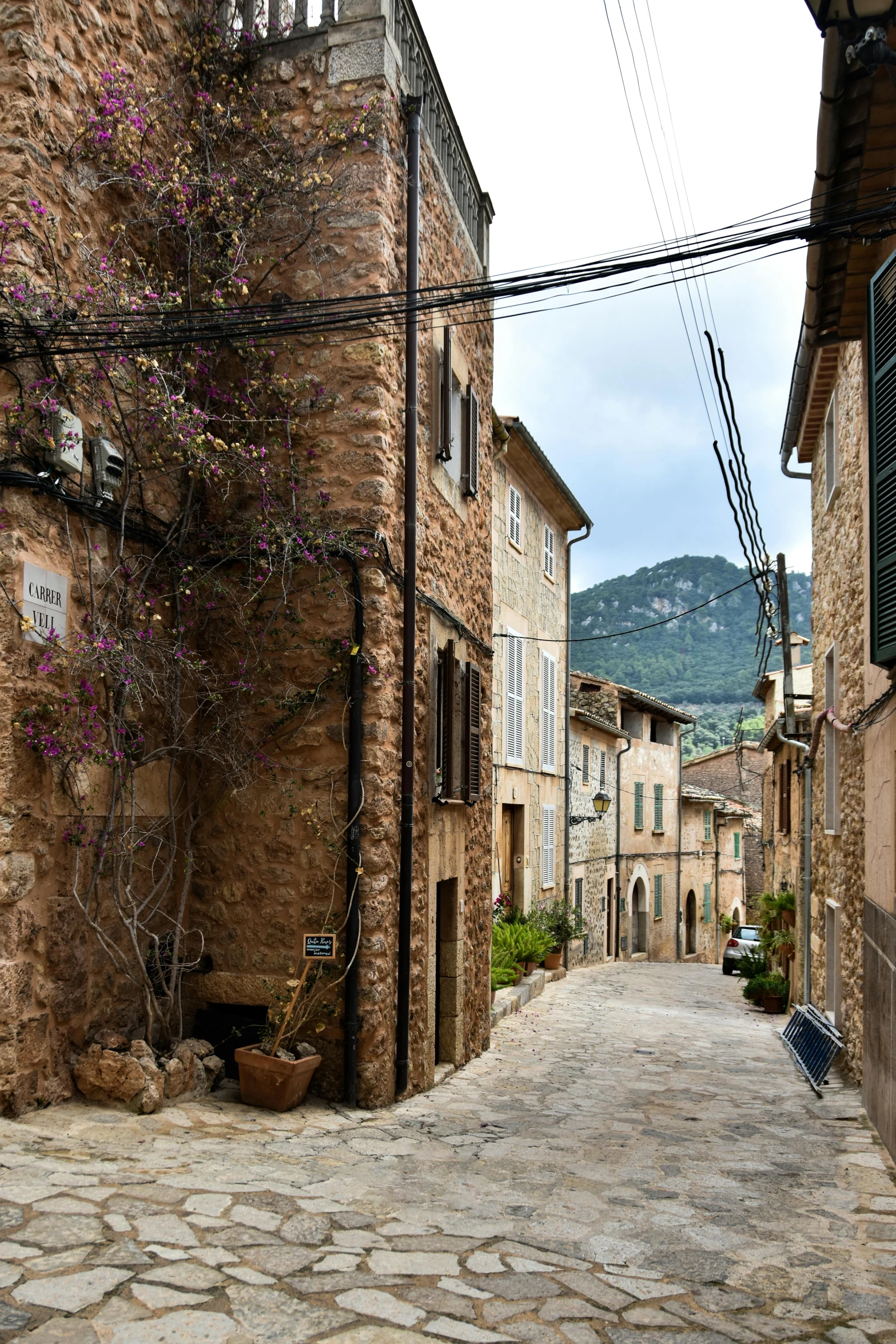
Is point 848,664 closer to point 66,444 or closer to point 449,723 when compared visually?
point 449,723

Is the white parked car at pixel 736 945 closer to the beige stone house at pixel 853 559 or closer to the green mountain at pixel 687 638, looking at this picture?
the beige stone house at pixel 853 559

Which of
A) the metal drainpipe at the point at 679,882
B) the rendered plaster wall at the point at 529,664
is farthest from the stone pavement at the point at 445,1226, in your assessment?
the metal drainpipe at the point at 679,882

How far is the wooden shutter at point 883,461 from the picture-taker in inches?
234

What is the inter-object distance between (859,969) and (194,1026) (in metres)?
5.08

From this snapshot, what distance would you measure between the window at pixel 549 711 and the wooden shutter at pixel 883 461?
Result: 12.2 m

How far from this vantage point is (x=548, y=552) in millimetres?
19578

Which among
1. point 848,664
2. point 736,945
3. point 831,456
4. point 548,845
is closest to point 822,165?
point 848,664

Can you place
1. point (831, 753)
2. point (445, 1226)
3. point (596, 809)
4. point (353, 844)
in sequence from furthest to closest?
point (596, 809) < point (831, 753) < point (353, 844) < point (445, 1226)

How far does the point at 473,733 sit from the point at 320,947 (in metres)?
3.19

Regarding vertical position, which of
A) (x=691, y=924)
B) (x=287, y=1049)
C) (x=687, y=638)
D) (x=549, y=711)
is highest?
(x=687, y=638)

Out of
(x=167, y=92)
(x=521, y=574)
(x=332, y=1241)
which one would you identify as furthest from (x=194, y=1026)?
(x=521, y=574)

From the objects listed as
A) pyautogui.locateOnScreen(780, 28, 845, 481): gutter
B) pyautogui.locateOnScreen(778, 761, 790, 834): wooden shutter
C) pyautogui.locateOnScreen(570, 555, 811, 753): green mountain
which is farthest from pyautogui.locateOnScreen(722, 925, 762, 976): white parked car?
pyautogui.locateOnScreen(570, 555, 811, 753): green mountain

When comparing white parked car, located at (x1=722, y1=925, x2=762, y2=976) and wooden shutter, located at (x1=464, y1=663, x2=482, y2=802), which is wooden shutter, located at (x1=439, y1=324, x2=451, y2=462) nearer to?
wooden shutter, located at (x1=464, y1=663, x2=482, y2=802)

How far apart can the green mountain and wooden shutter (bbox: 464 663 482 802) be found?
55755mm
